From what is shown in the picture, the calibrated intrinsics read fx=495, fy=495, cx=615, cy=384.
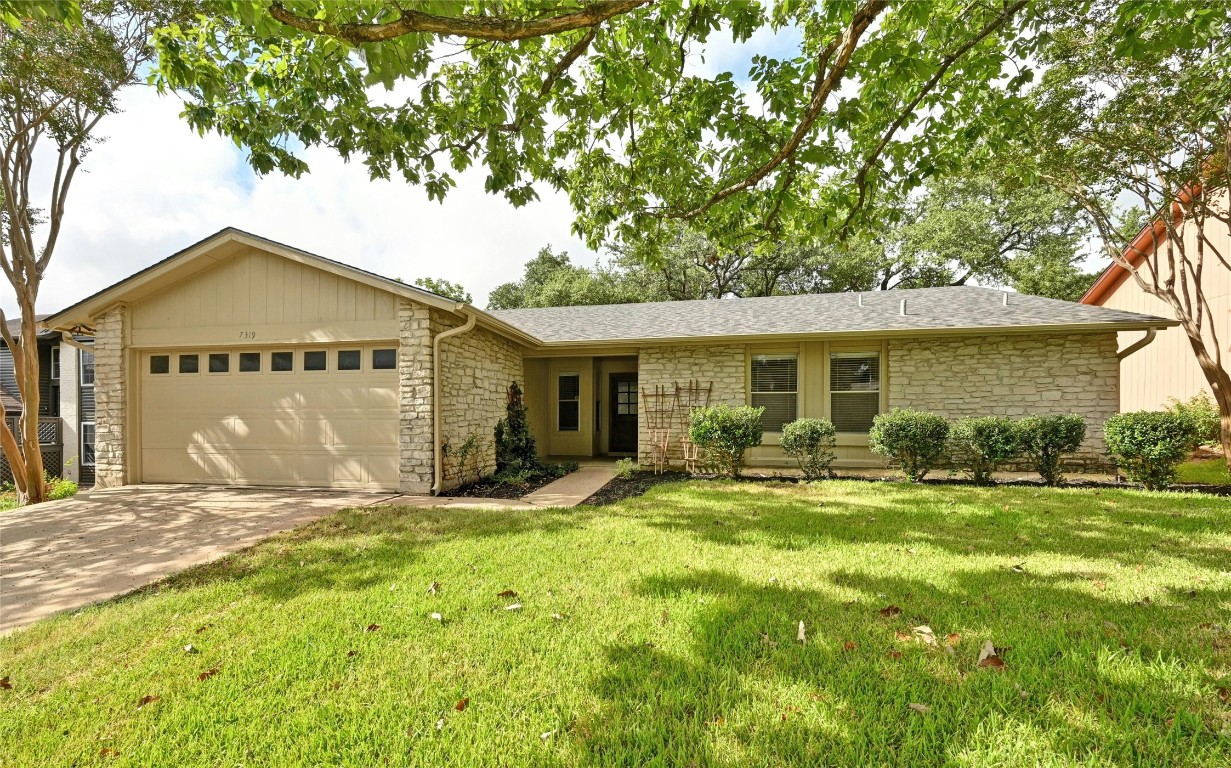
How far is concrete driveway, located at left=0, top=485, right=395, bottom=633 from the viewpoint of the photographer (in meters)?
3.69

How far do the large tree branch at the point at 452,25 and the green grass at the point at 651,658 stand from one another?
3667 mm

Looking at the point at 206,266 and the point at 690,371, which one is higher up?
the point at 206,266

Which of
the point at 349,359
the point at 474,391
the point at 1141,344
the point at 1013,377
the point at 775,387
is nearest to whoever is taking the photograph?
the point at 349,359

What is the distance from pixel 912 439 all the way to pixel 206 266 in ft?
37.6

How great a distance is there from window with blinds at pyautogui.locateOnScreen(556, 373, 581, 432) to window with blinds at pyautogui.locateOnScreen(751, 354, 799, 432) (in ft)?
13.7

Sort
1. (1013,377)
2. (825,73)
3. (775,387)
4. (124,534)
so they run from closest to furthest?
(825,73)
(124,534)
(1013,377)
(775,387)

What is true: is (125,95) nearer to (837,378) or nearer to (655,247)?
(655,247)

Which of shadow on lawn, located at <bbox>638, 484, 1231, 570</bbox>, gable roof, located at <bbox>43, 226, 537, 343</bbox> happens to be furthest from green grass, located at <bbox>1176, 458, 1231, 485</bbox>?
gable roof, located at <bbox>43, 226, 537, 343</bbox>

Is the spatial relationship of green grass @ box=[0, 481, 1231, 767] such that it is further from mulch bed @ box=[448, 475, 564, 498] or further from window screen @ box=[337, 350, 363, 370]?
window screen @ box=[337, 350, 363, 370]

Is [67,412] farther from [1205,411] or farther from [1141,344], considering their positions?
Result: [1205,411]

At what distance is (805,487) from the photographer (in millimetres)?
7453

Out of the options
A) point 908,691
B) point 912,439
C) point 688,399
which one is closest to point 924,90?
point 912,439

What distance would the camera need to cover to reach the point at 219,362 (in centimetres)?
805

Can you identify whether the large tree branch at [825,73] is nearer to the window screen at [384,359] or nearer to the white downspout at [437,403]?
the white downspout at [437,403]
